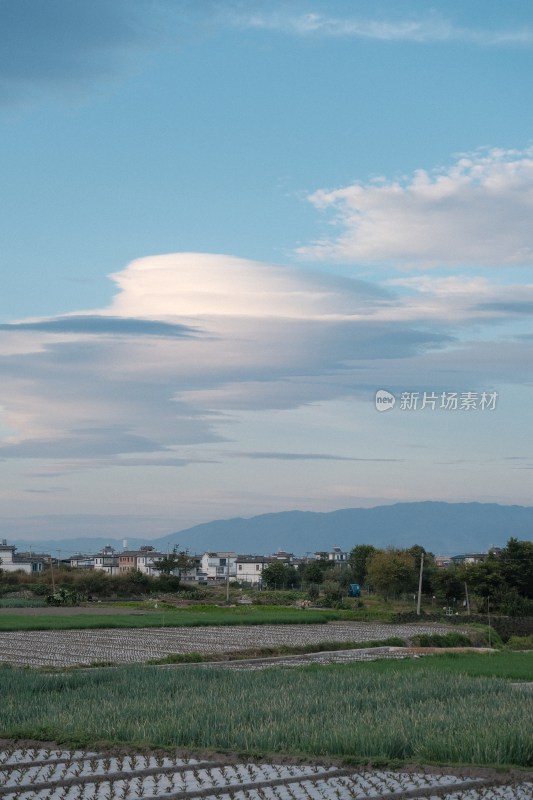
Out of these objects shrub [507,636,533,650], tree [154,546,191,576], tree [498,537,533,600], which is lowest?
shrub [507,636,533,650]

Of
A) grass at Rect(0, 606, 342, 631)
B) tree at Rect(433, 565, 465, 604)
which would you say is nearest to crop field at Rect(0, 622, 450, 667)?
grass at Rect(0, 606, 342, 631)

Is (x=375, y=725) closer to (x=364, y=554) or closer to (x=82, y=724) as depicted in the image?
(x=82, y=724)

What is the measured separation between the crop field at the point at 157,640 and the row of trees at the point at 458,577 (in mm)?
10833

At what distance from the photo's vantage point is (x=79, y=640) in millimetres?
30297

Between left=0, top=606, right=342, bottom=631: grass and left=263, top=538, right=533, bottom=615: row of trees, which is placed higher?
left=263, top=538, right=533, bottom=615: row of trees

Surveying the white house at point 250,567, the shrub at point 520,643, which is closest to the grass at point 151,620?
the shrub at point 520,643

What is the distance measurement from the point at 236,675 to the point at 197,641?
14852mm

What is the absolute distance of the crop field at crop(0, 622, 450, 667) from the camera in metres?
24.2

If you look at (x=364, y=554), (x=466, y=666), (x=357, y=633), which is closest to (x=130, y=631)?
(x=357, y=633)

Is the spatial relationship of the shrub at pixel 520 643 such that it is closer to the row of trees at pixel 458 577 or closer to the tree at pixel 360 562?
the row of trees at pixel 458 577

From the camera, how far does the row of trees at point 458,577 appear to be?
51125mm

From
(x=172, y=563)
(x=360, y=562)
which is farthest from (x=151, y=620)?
(x=172, y=563)

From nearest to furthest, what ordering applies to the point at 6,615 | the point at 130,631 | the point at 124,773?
1. the point at 124,773
2. the point at 130,631
3. the point at 6,615

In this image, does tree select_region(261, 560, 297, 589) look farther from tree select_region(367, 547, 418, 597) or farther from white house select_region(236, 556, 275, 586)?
white house select_region(236, 556, 275, 586)
